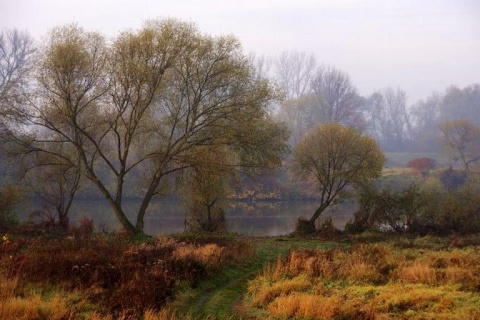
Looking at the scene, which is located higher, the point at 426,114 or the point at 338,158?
the point at 426,114

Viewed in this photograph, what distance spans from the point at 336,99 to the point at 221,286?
252 ft

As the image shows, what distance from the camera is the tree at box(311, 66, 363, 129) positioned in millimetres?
83125

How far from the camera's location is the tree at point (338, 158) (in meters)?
30.0

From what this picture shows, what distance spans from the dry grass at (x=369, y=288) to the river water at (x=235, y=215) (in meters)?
18.4

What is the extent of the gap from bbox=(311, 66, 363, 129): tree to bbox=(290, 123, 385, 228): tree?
168 ft

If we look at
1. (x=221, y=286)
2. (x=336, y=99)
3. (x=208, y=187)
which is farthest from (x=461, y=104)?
(x=221, y=286)

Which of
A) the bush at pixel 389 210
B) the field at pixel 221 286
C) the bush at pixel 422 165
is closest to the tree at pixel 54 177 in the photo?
the field at pixel 221 286

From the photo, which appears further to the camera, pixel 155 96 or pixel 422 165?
pixel 422 165

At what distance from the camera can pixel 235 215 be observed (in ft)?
150

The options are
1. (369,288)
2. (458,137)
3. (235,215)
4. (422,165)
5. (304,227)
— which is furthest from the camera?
(422,165)

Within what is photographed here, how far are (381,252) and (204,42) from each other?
15070 mm

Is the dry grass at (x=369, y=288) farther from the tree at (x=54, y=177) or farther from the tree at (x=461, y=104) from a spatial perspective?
the tree at (x=461, y=104)

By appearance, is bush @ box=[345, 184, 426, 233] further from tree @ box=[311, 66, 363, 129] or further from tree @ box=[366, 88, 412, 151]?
tree @ box=[366, 88, 412, 151]

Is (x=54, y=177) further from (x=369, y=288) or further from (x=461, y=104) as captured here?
(x=461, y=104)
